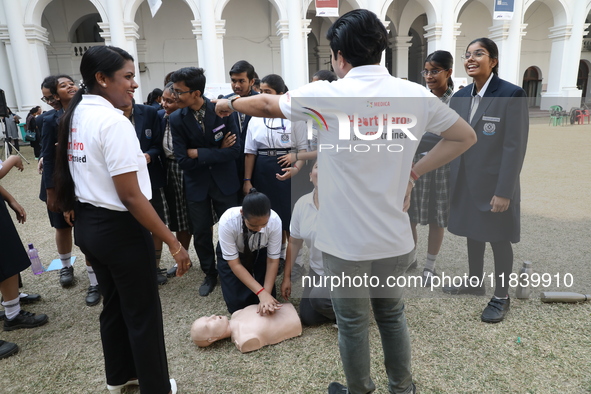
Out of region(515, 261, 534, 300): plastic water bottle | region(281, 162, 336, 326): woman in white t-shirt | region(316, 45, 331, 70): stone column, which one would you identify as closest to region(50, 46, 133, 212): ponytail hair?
region(281, 162, 336, 326): woman in white t-shirt

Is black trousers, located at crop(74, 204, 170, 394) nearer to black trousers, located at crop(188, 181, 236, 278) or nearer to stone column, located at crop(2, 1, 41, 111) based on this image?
black trousers, located at crop(188, 181, 236, 278)

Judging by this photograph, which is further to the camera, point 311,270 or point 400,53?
point 400,53

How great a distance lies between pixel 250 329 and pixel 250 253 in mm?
539

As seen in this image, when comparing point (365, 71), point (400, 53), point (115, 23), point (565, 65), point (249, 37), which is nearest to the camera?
point (365, 71)

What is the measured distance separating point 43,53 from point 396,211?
55.3ft

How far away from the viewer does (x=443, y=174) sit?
3.08 meters

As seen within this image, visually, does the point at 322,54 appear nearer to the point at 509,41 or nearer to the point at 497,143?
the point at 509,41

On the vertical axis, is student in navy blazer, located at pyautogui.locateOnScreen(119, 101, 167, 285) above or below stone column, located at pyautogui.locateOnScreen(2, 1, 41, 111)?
below

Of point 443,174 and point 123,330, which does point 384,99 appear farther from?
point 443,174

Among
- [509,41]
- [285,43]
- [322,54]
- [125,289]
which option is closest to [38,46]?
[285,43]

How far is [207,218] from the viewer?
3.11 meters

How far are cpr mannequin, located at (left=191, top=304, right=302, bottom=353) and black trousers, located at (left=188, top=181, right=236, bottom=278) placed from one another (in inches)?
31.0

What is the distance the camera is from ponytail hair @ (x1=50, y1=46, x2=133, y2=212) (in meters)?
1.56

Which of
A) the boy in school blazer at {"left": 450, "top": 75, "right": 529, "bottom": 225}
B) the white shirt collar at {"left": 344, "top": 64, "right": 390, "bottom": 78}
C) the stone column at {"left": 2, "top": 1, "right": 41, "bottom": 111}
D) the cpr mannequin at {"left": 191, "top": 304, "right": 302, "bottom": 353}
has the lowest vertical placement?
the cpr mannequin at {"left": 191, "top": 304, "right": 302, "bottom": 353}
